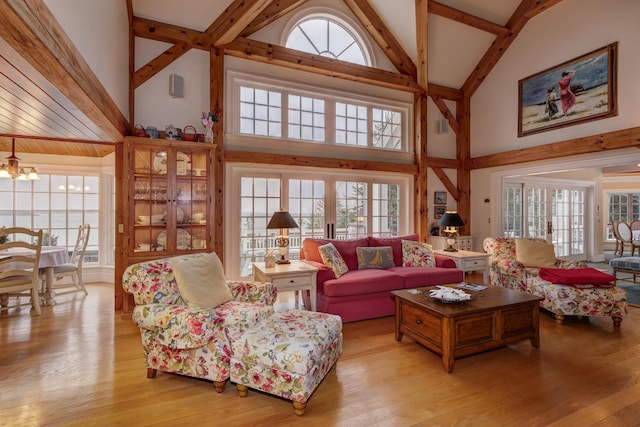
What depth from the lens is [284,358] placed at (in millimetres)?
2018

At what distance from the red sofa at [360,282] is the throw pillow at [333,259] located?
0.19 feet

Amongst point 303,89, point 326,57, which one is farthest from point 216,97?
point 326,57

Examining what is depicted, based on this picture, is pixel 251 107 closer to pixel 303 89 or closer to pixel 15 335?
pixel 303 89

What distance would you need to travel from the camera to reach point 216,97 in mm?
4559

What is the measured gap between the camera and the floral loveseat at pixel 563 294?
11.3ft

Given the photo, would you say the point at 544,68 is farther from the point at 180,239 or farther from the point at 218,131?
the point at 180,239

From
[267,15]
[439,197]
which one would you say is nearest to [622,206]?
[439,197]

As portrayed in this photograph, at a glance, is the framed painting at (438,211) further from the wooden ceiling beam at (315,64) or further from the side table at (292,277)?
the side table at (292,277)

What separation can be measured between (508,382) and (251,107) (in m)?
4.69

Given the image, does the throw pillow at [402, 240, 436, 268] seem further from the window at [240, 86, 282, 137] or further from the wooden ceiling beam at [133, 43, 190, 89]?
the wooden ceiling beam at [133, 43, 190, 89]

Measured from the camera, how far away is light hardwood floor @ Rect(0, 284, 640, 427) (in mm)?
1964

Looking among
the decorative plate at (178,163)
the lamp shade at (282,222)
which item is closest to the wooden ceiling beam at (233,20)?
the decorative plate at (178,163)

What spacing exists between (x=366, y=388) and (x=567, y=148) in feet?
16.7

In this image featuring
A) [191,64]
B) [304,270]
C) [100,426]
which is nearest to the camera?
[100,426]
